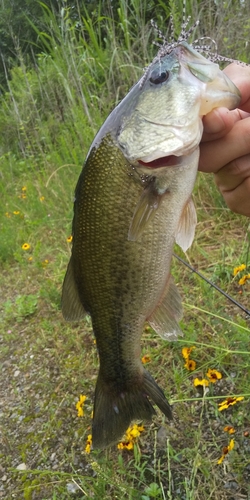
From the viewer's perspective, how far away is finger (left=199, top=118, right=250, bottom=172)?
3.95 feet

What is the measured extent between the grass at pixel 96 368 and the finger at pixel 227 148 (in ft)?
2.06

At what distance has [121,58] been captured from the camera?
11.9ft

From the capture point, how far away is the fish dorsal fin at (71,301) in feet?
4.42

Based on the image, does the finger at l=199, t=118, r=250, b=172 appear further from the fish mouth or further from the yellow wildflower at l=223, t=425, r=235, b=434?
the yellow wildflower at l=223, t=425, r=235, b=434

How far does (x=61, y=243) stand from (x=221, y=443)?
216 centimetres

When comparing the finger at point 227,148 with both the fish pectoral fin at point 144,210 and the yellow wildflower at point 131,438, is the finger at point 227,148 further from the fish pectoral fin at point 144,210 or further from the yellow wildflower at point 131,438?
the yellow wildflower at point 131,438

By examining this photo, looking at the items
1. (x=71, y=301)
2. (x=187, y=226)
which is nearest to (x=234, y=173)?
(x=187, y=226)

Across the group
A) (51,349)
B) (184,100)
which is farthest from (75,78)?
(184,100)

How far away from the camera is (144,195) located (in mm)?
1132

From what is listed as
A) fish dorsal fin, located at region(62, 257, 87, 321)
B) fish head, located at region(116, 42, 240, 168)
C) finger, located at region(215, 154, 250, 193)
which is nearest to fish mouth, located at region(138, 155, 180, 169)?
fish head, located at region(116, 42, 240, 168)

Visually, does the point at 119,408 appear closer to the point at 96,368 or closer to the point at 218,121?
the point at 96,368

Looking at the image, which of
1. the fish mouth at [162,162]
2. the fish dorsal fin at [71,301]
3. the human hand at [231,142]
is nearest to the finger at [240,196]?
the human hand at [231,142]

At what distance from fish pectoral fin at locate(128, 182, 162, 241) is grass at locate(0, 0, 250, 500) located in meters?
0.61

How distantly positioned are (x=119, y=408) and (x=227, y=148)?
2.93ft
